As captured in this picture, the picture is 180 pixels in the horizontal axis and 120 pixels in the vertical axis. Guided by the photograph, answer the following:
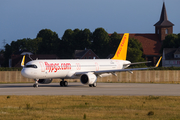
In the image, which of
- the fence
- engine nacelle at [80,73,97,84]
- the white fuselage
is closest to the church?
the fence

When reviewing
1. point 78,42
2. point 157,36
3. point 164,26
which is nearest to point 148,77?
point 78,42

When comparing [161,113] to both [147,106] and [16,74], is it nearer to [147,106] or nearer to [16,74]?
[147,106]

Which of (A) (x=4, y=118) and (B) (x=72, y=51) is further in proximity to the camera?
(B) (x=72, y=51)

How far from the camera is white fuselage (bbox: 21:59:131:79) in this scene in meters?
37.8

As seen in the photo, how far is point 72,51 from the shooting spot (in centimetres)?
13500

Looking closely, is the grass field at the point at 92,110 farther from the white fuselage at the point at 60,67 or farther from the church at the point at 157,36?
the church at the point at 157,36

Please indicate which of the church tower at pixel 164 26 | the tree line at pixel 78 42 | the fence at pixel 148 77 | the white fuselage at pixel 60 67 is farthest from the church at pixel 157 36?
the white fuselage at pixel 60 67

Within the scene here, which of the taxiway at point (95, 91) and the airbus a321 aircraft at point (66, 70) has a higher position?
the airbus a321 aircraft at point (66, 70)

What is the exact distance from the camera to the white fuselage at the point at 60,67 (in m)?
37.8

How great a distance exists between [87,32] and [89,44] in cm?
521

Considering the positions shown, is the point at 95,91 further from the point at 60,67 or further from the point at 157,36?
the point at 157,36

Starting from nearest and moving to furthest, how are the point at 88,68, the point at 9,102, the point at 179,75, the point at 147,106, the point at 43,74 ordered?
the point at 147,106 → the point at 9,102 → the point at 43,74 → the point at 88,68 → the point at 179,75

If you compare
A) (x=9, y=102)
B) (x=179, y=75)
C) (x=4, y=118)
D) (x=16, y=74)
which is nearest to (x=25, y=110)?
(x=4, y=118)

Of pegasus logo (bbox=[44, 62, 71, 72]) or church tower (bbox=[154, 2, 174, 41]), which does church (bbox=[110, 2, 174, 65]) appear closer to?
church tower (bbox=[154, 2, 174, 41])
